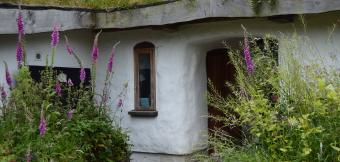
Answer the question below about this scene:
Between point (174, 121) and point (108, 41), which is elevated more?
point (108, 41)

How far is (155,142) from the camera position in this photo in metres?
8.27

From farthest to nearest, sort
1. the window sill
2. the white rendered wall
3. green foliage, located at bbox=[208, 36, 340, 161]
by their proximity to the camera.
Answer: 1. the window sill
2. the white rendered wall
3. green foliage, located at bbox=[208, 36, 340, 161]

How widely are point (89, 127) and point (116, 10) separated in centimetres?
255

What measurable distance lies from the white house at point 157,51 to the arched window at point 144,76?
15mm

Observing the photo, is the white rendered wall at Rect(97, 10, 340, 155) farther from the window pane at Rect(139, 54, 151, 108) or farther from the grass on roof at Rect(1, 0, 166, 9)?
the grass on roof at Rect(1, 0, 166, 9)

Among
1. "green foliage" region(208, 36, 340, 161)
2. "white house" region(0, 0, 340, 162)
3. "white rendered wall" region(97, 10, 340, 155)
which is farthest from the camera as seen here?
"white rendered wall" region(97, 10, 340, 155)

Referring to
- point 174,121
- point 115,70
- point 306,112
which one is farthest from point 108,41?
point 306,112

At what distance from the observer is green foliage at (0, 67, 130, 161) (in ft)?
17.4

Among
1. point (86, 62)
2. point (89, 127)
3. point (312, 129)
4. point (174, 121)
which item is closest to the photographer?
point (312, 129)

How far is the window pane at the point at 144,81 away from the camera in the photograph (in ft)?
27.7

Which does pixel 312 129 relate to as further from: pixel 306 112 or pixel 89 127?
pixel 89 127

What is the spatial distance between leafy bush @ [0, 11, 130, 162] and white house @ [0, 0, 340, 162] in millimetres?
1510

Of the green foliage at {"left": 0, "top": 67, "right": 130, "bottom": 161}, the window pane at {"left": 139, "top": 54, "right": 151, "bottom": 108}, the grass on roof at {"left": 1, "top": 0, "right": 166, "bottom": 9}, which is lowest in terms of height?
the green foliage at {"left": 0, "top": 67, "right": 130, "bottom": 161}

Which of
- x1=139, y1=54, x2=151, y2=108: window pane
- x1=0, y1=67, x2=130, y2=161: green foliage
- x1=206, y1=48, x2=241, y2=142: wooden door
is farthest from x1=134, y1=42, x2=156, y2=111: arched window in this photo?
x1=0, y1=67, x2=130, y2=161: green foliage
